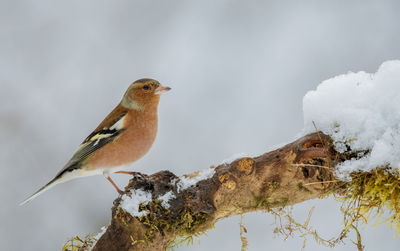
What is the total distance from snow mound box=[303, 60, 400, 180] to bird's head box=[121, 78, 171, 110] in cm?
143

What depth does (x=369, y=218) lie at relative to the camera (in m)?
2.21

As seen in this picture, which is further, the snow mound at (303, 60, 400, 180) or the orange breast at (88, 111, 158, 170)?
the orange breast at (88, 111, 158, 170)

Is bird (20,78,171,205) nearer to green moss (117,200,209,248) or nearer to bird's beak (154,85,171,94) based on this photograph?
bird's beak (154,85,171,94)

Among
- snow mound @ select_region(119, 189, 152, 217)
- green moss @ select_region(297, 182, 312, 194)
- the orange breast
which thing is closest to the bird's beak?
the orange breast

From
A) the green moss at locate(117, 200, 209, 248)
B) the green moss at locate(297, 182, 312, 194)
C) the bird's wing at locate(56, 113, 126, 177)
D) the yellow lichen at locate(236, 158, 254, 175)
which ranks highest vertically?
the bird's wing at locate(56, 113, 126, 177)

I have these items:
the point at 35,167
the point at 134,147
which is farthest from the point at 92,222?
the point at 134,147

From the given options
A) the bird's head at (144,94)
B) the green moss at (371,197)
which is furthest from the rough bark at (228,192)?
the bird's head at (144,94)

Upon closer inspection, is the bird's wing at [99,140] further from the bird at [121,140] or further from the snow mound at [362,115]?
the snow mound at [362,115]

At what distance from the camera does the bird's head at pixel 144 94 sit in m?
3.42

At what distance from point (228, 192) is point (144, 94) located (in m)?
1.33

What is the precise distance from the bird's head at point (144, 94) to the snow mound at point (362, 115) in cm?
143

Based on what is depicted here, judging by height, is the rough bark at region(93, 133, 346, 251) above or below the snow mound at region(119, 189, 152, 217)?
below

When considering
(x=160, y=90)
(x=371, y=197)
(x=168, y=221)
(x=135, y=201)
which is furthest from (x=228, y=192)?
(x=160, y=90)

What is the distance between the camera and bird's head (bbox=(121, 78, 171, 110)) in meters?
3.42
